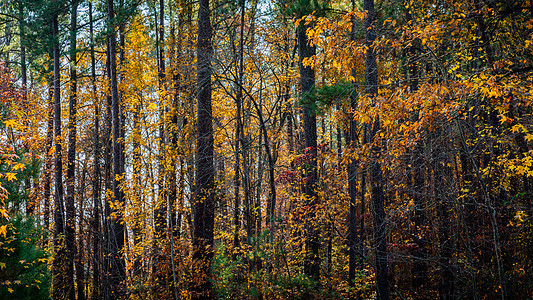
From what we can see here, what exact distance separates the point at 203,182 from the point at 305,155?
2.83 metres

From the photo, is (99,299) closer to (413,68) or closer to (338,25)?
(338,25)

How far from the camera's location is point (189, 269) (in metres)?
9.32

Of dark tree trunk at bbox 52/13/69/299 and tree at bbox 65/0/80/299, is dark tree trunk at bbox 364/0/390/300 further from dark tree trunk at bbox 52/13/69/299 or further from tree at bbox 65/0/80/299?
tree at bbox 65/0/80/299

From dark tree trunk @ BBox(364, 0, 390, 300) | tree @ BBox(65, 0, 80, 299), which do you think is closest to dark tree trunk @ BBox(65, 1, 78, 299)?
tree @ BBox(65, 0, 80, 299)

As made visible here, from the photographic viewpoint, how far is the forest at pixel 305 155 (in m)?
5.85

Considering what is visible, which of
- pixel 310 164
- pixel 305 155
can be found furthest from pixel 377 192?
pixel 305 155

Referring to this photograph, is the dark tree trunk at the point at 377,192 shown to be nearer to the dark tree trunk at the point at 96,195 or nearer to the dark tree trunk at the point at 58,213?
the dark tree trunk at the point at 96,195

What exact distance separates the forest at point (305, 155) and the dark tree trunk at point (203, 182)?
6cm

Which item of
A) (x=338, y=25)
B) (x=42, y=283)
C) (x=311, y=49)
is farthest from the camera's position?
(x=311, y=49)

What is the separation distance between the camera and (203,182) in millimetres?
9500

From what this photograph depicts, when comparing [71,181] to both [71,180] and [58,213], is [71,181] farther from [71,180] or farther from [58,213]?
[58,213]

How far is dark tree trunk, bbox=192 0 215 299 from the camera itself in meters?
8.84

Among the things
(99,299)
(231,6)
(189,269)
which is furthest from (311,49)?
(99,299)

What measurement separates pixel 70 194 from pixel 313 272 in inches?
362
